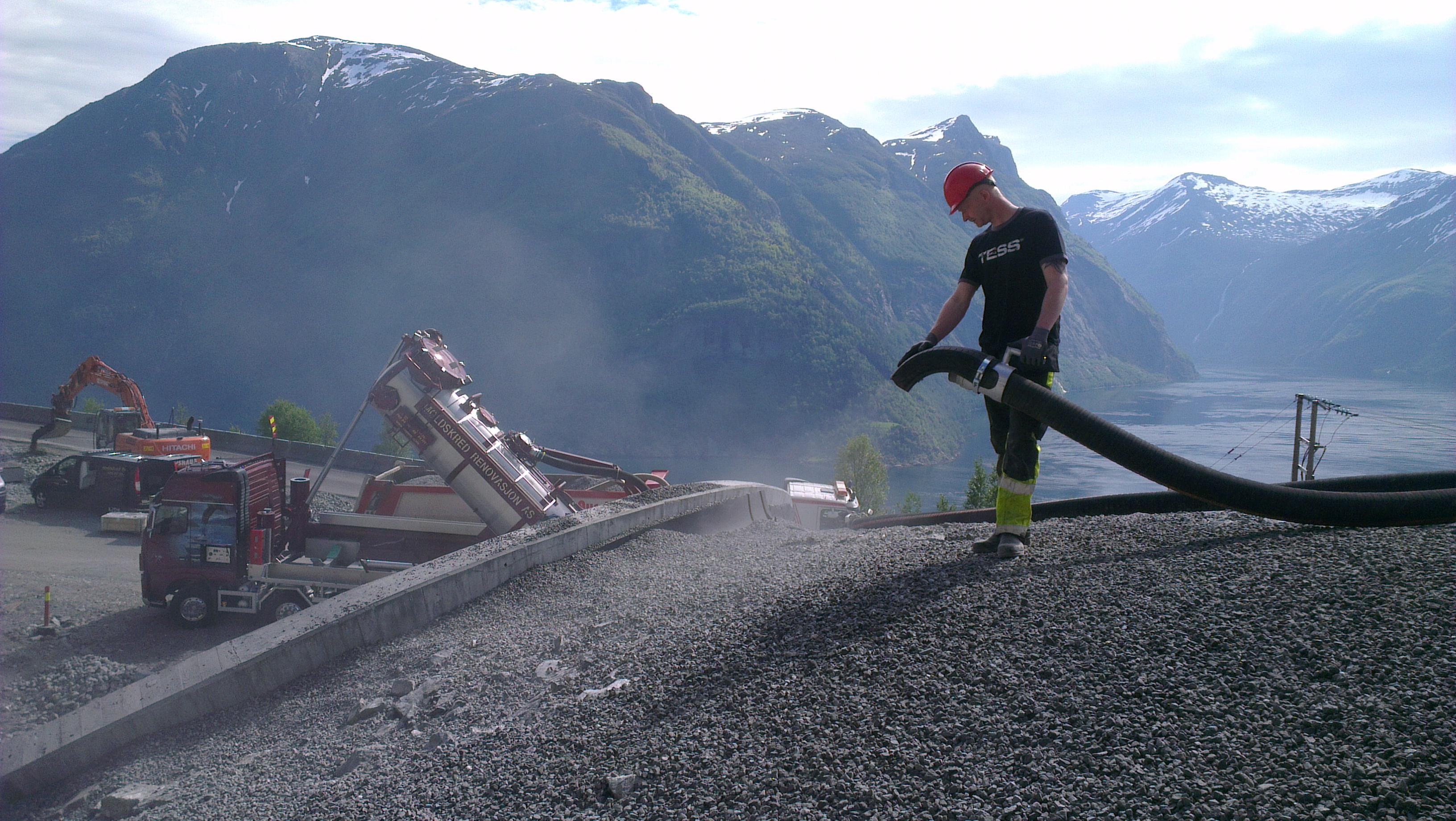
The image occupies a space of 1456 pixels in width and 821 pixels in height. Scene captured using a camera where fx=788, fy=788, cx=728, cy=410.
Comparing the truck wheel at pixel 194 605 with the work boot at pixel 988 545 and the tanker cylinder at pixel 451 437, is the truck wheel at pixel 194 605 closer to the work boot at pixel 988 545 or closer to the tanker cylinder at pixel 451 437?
the tanker cylinder at pixel 451 437

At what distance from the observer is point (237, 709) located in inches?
187

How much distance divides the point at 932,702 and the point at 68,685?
390 inches

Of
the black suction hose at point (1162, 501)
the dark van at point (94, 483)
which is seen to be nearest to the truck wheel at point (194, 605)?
the black suction hose at point (1162, 501)

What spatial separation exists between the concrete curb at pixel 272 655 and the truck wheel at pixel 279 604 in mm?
5569

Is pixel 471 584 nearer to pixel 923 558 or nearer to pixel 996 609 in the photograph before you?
pixel 923 558

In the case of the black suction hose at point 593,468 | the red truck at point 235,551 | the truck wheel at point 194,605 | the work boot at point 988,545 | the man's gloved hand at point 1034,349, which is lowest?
the truck wheel at point 194,605

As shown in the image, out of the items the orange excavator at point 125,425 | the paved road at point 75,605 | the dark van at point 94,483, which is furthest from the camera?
the orange excavator at point 125,425

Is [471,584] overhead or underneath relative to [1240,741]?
underneath

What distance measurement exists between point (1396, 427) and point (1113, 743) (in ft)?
344

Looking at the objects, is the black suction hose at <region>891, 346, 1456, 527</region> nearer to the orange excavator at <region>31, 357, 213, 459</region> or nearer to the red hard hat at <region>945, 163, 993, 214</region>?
the red hard hat at <region>945, 163, 993, 214</region>

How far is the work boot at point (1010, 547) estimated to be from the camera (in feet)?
14.8

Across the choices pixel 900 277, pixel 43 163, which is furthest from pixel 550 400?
pixel 43 163

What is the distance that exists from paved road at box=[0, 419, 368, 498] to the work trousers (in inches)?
985

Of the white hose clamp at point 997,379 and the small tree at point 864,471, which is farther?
the small tree at point 864,471
